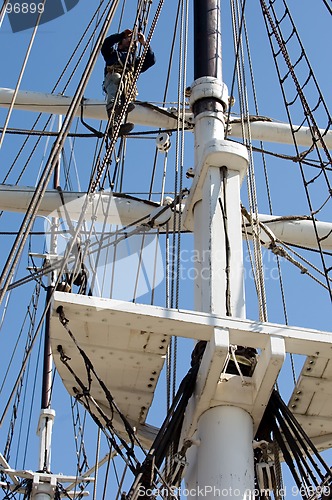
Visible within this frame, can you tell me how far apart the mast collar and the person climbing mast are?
155cm

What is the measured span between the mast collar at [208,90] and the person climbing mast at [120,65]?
1.55m

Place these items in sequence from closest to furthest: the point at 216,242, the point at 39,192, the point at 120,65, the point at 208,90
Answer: the point at 39,192
the point at 216,242
the point at 208,90
the point at 120,65

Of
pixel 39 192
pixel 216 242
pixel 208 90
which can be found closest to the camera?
pixel 39 192

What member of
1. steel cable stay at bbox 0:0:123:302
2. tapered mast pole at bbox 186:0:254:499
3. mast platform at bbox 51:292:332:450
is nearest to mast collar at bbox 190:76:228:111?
tapered mast pole at bbox 186:0:254:499

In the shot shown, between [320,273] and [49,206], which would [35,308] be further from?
[320,273]

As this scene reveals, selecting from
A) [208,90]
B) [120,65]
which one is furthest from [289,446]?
[120,65]

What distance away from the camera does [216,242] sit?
5789 mm

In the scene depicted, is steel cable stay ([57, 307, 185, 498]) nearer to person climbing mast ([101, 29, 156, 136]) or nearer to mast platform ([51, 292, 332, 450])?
mast platform ([51, 292, 332, 450])

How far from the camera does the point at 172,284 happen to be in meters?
6.15

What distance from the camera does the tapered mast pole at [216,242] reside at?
493 cm

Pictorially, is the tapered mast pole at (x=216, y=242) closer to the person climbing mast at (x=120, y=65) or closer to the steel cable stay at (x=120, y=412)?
the steel cable stay at (x=120, y=412)

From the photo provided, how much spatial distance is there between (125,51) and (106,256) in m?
1.98

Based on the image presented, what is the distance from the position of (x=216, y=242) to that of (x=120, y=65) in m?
3.47

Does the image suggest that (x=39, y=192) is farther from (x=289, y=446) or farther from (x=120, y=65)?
(x=120, y=65)
